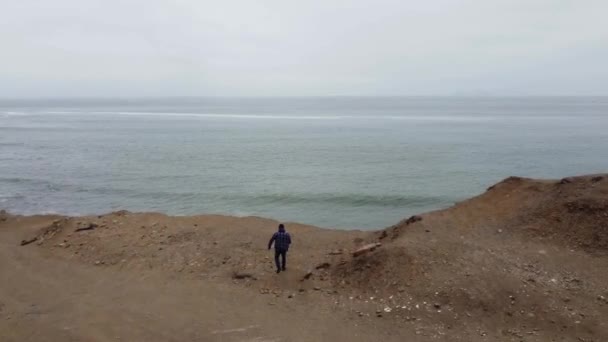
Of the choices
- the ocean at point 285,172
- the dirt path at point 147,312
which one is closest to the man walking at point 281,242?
the dirt path at point 147,312

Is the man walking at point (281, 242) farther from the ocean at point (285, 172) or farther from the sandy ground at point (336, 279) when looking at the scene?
the ocean at point (285, 172)

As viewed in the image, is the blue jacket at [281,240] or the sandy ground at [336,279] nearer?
the sandy ground at [336,279]

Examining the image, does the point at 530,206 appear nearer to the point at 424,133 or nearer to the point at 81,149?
the point at 81,149

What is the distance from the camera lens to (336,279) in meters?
15.3

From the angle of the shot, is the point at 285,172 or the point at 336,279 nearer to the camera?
the point at 336,279

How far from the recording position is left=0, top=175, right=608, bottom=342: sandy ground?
1238 centimetres

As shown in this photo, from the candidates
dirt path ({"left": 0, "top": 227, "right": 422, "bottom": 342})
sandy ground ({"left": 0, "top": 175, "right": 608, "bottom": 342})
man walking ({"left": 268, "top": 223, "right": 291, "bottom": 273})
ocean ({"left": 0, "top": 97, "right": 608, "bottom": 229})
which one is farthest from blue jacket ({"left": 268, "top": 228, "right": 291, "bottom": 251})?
ocean ({"left": 0, "top": 97, "right": 608, "bottom": 229})

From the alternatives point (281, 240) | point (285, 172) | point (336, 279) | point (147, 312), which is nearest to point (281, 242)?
point (281, 240)

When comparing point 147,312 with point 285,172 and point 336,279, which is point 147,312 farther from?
point 285,172

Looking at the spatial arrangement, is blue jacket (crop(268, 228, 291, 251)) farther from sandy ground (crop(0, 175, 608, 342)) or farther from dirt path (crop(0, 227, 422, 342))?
dirt path (crop(0, 227, 422, 342))

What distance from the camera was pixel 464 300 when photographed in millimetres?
13109

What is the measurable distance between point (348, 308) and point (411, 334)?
2042mm

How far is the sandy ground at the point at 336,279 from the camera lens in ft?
40.6

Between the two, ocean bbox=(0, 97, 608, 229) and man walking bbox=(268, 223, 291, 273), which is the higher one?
man walking bbox=(268, 223, 291, 273)
